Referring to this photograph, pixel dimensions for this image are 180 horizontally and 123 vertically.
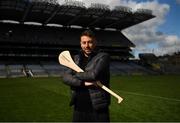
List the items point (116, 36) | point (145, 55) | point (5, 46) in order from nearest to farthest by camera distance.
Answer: point (5, 46) < point (116, 36) < point (145, 55)

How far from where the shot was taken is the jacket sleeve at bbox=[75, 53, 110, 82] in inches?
173

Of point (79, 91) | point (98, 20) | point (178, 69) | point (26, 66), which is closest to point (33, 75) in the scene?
point (26, 66)

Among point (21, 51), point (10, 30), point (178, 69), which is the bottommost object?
point (178, 69)

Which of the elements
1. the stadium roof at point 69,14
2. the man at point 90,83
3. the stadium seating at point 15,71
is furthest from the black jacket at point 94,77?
the stadium roof at point 69,14

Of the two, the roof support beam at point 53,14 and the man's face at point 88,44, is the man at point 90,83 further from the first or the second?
the roof support beam at point 53,14

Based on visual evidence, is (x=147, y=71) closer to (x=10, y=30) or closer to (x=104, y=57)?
(x=10, y=30)

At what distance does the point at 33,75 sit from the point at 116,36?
33.8 m

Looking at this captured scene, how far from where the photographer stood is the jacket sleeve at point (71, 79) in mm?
4438

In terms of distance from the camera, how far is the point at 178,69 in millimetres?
79062

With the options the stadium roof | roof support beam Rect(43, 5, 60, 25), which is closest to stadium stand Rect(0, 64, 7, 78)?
the stadium roof

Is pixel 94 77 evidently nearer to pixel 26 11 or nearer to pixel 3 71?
pixel 3 71

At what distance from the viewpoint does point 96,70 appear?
174 inches

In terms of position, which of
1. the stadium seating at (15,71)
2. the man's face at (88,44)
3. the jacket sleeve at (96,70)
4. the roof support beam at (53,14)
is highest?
the roof support beam at (53,14)

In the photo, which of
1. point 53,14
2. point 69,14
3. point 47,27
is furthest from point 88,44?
point 47,27
